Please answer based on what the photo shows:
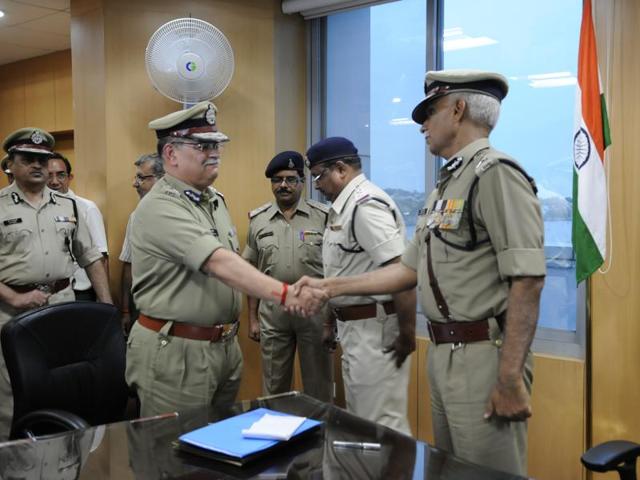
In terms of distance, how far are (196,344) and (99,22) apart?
8.21 ft

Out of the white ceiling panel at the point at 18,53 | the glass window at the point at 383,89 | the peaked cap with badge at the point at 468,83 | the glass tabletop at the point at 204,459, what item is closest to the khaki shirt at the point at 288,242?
the glass window at the point at 383,89

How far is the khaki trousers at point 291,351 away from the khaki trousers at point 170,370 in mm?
1363

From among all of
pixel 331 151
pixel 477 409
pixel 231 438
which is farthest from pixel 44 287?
pixel 477 409

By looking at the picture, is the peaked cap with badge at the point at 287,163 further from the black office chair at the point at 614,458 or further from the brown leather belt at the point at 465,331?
the black office chair at the point at 614,458

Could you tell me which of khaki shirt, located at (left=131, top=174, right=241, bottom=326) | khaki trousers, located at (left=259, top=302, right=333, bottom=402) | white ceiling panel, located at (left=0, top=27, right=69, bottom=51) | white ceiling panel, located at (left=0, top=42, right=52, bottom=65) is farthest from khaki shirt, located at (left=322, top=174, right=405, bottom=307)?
white ceiling panel, located at (left=0, top=42, right=52, bottom=65)

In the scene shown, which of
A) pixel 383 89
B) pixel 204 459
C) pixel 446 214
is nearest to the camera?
pixel 204 459

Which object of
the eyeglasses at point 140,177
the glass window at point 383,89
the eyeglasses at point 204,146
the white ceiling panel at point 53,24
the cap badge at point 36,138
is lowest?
the eyeglasses at point 140,177

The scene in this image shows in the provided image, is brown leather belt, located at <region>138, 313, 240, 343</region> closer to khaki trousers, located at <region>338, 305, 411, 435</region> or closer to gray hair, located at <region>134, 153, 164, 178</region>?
khaki trousers, located at <region>338, 305, 411, 435</region>

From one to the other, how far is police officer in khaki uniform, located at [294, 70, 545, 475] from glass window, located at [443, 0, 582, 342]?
1484 millimetres

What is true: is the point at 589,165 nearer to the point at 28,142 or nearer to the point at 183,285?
the point at 183,285

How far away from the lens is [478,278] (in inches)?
67.2

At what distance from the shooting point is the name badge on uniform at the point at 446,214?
5.73ft

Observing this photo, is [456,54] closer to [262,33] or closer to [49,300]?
[262,33]

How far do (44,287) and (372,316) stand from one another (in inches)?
69.9
